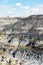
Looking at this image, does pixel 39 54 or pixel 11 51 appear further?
pixel 11 51

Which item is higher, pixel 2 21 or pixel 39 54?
pixel 39 54

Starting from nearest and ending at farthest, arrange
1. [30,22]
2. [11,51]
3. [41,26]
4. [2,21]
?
1. [11,51]
2. [41,26]
3. [30,22]
4. [2,21]

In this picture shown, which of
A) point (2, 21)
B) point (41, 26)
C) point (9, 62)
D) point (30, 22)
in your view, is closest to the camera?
point (9, 62)

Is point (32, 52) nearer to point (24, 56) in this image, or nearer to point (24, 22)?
point (24, 56)

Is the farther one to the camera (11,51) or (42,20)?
(42,20)

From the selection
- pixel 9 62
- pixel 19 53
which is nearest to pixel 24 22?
pixel 19 53

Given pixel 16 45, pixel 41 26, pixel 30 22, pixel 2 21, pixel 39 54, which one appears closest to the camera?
pixel 39 54

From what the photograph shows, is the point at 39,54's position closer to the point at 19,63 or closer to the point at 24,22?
the point at 19,63

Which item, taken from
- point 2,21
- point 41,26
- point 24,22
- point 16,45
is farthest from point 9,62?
point 2,21

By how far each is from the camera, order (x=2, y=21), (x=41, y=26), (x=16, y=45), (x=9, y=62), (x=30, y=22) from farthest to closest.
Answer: (x=2, y=21), (x=30, y=22), (x=41, y=26), (x=16, y=45), (x=9, y=62)
